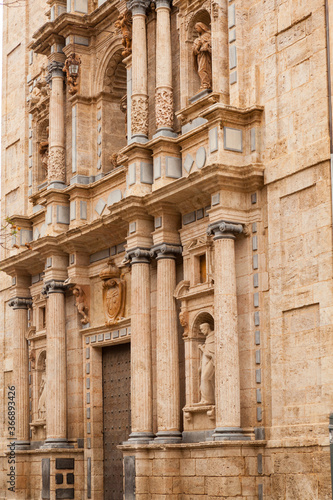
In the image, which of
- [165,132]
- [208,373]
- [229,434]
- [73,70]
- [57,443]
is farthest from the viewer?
[73,70]

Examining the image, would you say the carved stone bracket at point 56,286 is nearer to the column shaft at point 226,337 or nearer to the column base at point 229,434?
the column shaft at point 226,337

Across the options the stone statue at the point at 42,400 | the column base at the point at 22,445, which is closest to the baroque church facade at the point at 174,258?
the stone statue at the point at 42,400

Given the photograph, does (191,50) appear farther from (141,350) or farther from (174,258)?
(141,350)

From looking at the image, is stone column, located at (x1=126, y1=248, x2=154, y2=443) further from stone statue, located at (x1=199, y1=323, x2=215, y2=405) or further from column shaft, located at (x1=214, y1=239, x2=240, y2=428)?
column shaft, located at (x1=214, y1=239, x2=240, y2=428)

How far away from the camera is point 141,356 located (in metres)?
21.0

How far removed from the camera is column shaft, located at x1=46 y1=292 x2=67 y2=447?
77.9 ft

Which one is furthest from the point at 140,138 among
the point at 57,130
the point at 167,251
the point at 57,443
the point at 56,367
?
the point at 57,443

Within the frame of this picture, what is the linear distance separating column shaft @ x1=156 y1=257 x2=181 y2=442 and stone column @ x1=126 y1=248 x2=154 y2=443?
0.52 m

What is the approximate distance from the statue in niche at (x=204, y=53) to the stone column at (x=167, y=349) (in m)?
3.41

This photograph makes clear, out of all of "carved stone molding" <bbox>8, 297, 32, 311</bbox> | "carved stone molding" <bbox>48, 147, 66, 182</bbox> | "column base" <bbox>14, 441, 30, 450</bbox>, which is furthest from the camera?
"carved stone molding" <bbox>8, 297, 32, 311</bbox>

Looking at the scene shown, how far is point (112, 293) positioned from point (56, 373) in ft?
8.10

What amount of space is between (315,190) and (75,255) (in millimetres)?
8008

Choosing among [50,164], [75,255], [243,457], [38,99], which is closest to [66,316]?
[75,255]

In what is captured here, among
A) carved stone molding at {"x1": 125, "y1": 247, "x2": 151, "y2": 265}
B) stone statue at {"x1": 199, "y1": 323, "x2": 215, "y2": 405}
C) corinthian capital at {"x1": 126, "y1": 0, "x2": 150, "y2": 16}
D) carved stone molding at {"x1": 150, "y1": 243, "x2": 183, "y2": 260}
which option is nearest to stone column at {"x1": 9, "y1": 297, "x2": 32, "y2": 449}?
carved stone molding at {"x1": 125, "y1": 247, "x2": 151, "y2": 265}
